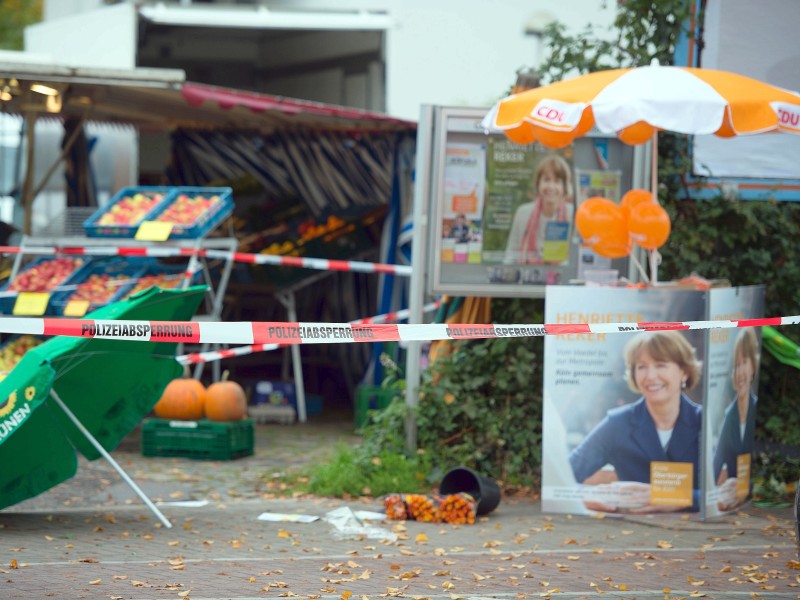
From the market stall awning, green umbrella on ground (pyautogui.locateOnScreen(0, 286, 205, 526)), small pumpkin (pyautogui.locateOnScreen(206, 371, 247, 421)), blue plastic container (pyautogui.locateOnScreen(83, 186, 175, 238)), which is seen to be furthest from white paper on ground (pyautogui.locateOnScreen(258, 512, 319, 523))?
the market stall awning

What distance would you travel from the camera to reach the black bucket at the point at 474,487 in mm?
7926

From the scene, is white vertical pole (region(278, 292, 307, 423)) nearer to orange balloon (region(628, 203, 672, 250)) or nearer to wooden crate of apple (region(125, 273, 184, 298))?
wooden crate of apple (region(125, 273, 184, 298))

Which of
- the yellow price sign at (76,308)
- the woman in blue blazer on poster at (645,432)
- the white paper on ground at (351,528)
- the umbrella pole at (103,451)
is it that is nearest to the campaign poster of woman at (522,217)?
the woman in blue blazer on poster at (645,432)

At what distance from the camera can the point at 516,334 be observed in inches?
253

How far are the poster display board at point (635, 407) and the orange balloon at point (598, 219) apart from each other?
49 centimetres

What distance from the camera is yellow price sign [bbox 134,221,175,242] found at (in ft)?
35.5

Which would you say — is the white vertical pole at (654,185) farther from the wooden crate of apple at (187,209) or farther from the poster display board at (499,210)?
the wooden crate of apple at (187,209)

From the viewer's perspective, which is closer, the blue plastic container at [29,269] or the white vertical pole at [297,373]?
the blue plastic container at [29,269]

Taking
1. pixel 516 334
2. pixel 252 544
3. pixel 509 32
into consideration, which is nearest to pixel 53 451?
pixel 252 544

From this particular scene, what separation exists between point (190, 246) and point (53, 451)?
158 inches

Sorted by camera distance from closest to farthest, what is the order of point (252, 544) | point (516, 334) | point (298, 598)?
point (298, 598) → point (516, 334) → point (252, 544)

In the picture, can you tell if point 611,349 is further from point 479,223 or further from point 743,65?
point 743,65

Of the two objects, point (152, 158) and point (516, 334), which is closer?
point (516, 334)

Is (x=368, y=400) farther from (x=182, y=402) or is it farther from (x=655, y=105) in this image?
(x=655, y=105)
